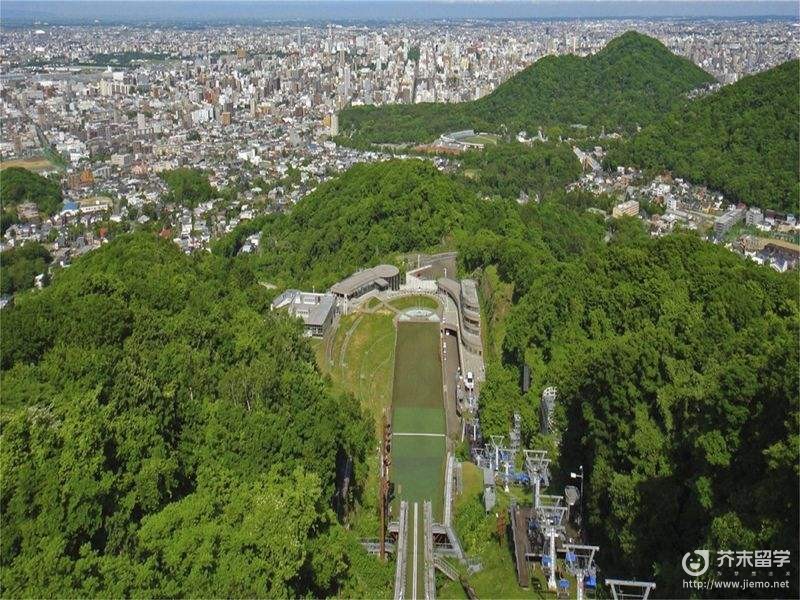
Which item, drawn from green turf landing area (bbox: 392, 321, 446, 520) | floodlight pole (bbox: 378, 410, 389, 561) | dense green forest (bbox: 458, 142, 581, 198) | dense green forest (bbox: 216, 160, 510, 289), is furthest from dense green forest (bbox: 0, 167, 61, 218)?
floodlight pole (bbox: 378, 410, 389, 561)

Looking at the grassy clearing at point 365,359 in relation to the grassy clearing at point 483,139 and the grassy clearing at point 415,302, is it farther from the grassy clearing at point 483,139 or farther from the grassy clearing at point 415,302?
the grassy clearing at point 483,139

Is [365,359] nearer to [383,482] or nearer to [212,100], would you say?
[383,482]

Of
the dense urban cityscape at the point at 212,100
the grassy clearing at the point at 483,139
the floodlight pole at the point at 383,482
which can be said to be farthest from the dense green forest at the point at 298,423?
the grassy clearing at the point at 483,139

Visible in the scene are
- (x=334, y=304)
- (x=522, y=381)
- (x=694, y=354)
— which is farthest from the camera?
(x=334, y=304)

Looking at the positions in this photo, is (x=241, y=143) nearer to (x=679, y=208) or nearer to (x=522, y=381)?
(x=679, y=208)

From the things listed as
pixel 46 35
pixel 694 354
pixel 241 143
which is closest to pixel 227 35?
pixel 46 35

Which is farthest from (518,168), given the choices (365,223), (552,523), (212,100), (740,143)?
(552,523)

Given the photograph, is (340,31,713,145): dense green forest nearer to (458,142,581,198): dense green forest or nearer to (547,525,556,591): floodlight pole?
(458,142,581,198): dense green forest
